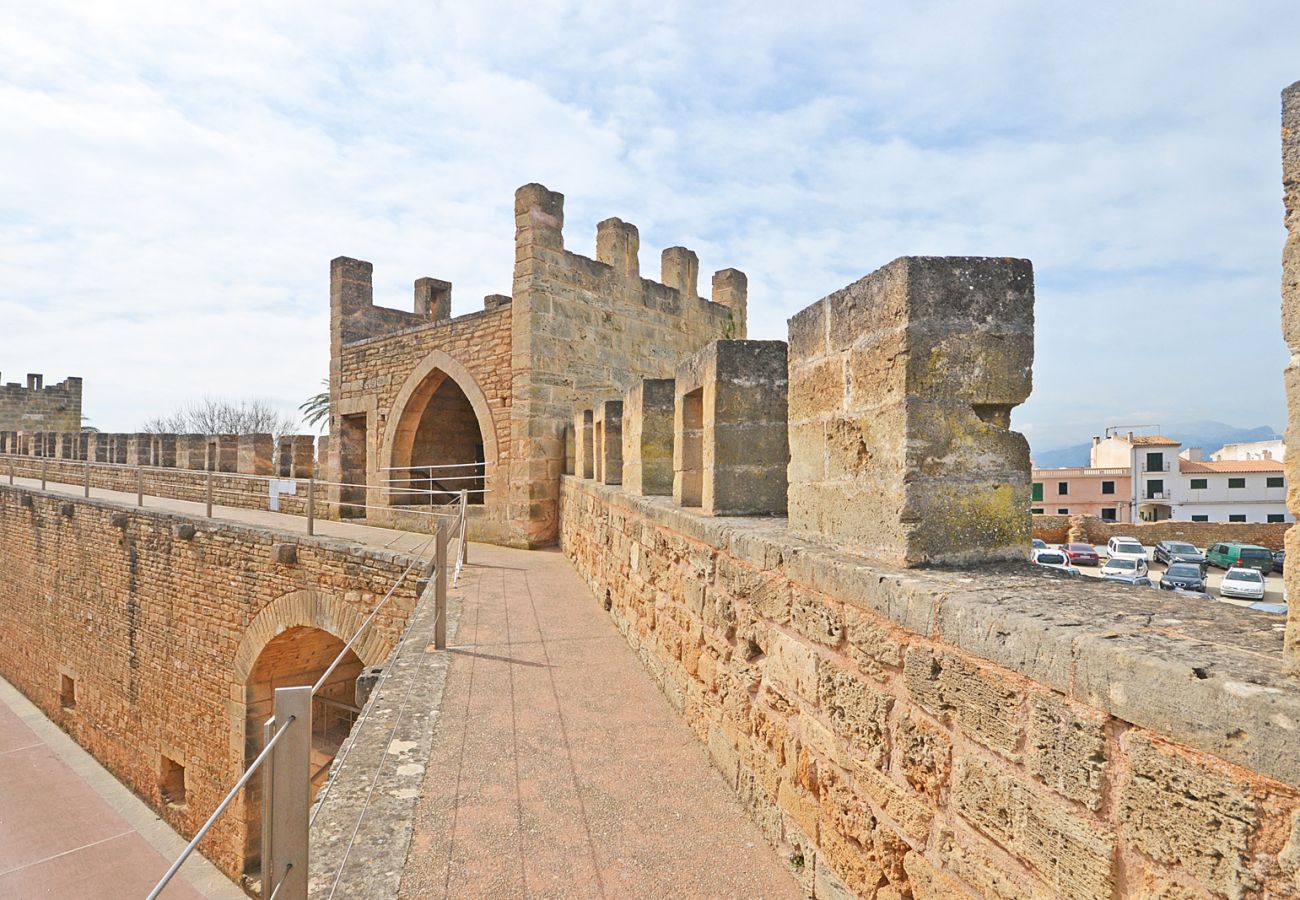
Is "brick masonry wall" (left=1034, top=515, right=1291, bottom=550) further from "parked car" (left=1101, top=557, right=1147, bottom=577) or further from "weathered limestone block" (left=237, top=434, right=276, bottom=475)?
"weathered limestone block" (left=237, top=434, right=276, bottom=475)

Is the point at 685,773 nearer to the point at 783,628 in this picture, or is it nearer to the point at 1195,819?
the point at 783,628

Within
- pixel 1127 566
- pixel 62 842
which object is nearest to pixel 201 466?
pixel 62 842

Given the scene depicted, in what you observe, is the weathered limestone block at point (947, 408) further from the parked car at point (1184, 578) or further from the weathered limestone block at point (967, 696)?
the parked car at point (1184, 578)

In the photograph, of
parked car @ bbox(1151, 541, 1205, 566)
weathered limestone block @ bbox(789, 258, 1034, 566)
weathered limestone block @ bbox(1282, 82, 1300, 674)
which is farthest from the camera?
parked car @ bbox(1151, 541, 1205, 566)

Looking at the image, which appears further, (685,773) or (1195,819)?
(685,773)

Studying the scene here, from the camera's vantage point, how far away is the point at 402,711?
3922 mm

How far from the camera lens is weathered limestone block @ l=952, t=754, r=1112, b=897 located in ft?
4.58

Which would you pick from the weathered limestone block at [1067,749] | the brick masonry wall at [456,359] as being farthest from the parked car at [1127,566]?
the weathered limestone block at [1067,749]

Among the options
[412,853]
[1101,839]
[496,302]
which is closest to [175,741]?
[496,302]

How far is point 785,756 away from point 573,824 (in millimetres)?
886

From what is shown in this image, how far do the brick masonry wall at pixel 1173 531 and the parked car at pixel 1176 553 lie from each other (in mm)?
2152

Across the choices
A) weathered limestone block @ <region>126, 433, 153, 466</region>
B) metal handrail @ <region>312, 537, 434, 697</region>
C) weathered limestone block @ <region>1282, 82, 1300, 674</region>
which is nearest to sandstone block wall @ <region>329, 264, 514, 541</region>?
metal handrail @ <region>312, 537, 434, 697</region>

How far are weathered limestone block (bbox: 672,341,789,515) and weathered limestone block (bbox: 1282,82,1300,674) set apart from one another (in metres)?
2.54

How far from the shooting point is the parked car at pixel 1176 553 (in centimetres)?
2205
